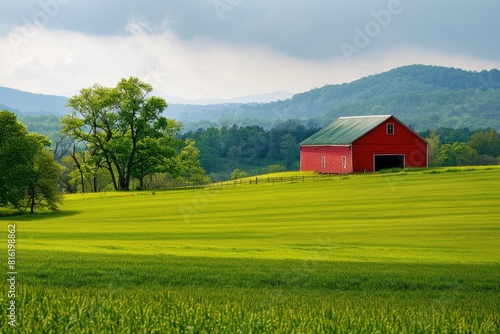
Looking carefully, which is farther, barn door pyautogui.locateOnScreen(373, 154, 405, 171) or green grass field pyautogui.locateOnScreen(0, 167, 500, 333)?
barn door pyautogui.locateOnScreen(373, 154, 405, 171)

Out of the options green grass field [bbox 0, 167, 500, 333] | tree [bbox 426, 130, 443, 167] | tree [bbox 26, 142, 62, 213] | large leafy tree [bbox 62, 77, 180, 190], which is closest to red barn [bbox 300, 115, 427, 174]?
large leafy tree [bbox 62, 77, 180, 190]

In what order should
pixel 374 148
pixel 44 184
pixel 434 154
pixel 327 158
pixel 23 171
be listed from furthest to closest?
pixel 434 154, pixel 327 158, pixel 374 148, pixel 44 184, pixel 23 171

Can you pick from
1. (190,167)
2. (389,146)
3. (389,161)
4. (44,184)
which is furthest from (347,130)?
(44,184)

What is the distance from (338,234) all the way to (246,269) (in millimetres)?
14218

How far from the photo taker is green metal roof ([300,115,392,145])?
78.5m

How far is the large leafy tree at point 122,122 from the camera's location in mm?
84688

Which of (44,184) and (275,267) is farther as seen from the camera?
(44,184)

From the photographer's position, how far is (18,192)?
55062 mm

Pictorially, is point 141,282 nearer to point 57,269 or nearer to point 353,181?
point 57,269

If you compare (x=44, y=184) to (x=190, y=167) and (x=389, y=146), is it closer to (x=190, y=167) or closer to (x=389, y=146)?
(x=389, y=146)

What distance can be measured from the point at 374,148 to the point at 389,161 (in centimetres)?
270

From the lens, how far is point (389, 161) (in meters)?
78.9

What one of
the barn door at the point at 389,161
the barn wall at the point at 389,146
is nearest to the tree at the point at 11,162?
the barn wall at the point at 389,146

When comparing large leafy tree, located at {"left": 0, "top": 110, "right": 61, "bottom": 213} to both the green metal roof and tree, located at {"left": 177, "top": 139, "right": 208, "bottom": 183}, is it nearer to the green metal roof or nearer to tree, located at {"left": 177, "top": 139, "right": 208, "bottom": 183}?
tree, located at {"left": 177, "top": 139, "right": 208, "bottom": 183}
